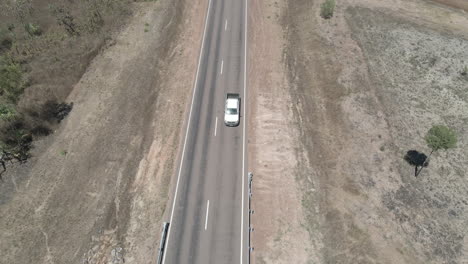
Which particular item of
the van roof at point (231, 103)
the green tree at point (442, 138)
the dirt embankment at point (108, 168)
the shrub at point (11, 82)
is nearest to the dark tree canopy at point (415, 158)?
the green tree at point (442, 138)

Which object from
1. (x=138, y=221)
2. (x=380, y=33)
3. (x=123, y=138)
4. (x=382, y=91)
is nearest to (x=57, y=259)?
(x=138, y=221)

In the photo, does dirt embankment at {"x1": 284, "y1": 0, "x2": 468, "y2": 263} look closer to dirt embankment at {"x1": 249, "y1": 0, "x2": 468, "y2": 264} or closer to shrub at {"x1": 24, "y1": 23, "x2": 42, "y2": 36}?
dirt embankment at {"x1": 249, "y1": 0, "x2": 468, "y2": 264}

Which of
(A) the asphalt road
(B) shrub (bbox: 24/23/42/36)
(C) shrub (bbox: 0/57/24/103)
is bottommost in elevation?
(A) the asphalt road

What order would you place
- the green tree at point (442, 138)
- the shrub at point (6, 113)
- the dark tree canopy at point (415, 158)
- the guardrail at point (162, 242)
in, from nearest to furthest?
the guardrail at point (162, 242) → the green tree at point (442, 138) → the dark tree canopy at point (415, 158) → the shrub at point (6, 113)

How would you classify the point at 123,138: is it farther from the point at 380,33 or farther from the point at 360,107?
the point at 380,33

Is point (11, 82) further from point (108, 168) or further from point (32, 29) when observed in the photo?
point (108, 168)

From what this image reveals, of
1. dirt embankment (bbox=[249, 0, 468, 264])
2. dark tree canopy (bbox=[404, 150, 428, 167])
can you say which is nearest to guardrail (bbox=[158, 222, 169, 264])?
dirt embankment (bbox=[249, 0, 468, 264])

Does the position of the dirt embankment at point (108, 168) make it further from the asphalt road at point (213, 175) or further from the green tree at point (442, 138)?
the green tree at point (442, 138)
